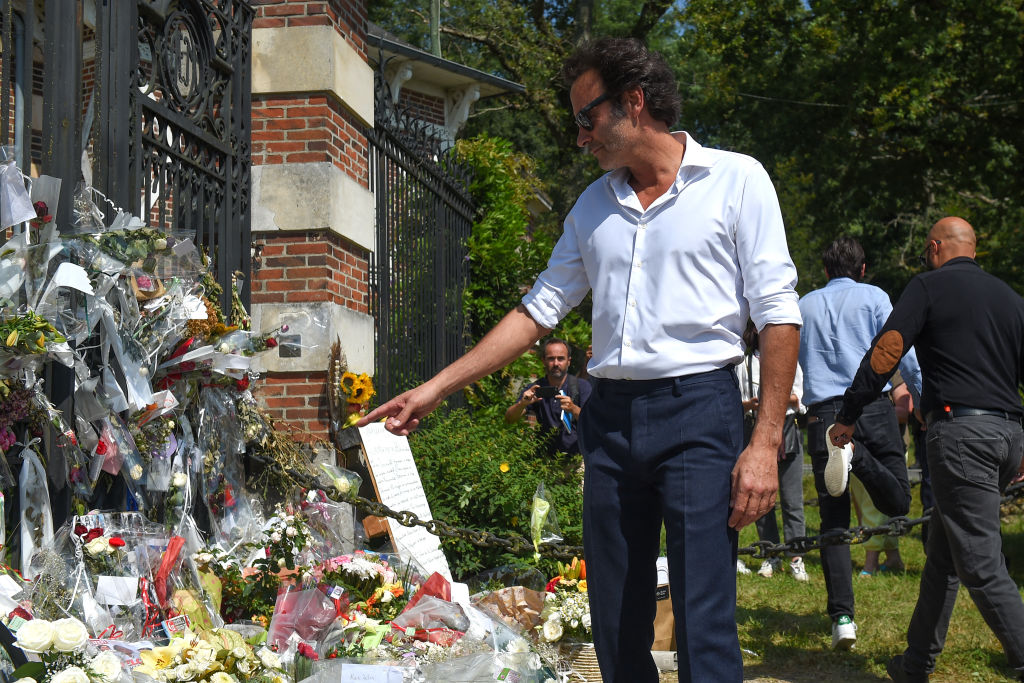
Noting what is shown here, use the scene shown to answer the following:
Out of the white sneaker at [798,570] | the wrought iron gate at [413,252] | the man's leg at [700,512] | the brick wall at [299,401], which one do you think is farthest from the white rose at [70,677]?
the white sneaker at [798,570]

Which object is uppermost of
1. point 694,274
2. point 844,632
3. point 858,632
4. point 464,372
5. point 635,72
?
point 635,72

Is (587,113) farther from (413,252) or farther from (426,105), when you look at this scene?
(426,105)

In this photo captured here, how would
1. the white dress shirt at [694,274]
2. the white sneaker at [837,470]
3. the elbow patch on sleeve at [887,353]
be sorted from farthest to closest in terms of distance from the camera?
the white sneaker at [837,470], the elbow patch on sleeve at [887,353], the white dress shirt at [694,274]

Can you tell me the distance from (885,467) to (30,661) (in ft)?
12.9

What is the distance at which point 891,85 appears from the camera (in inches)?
579

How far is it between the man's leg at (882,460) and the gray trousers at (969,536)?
600 mm

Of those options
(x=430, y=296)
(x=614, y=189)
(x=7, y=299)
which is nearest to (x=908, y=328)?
(x=614, y=189)

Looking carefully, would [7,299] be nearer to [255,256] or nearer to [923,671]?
[255,256]

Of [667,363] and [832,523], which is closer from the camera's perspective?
[667,363]

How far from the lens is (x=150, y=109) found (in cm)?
461

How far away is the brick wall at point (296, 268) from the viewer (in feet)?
19.7

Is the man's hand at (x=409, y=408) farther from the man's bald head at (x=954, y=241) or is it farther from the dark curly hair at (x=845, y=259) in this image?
the dark curly hair at (x=845, y=259)

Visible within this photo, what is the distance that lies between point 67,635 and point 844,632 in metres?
3.90

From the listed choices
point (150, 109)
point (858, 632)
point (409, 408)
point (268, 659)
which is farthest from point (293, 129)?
point (858, 632)
